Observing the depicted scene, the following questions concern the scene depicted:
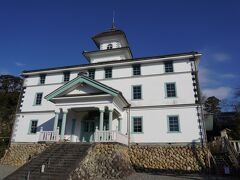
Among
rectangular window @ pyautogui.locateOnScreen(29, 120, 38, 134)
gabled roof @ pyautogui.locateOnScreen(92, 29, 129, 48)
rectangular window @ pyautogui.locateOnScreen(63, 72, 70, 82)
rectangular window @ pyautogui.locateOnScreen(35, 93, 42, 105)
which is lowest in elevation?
rectangular window @ pyautogui.locateOnScreen(29, 120, 38, 134)

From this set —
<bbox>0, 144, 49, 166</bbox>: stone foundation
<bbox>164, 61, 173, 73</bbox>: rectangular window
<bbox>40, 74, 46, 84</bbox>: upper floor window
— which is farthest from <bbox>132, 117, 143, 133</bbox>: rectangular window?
<bbox>40, 74, 46, 84</bbox>: upper floor window

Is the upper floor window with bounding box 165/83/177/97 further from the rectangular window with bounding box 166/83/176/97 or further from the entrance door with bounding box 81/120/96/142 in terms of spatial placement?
the entrance door with bounding box 81/120/96/142

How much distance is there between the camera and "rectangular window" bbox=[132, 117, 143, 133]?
57.6 feet

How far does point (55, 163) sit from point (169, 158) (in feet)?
29.3

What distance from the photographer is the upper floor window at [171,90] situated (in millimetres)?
17998

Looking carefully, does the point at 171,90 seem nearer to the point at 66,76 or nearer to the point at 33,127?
the point at 66,76

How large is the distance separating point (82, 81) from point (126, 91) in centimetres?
460

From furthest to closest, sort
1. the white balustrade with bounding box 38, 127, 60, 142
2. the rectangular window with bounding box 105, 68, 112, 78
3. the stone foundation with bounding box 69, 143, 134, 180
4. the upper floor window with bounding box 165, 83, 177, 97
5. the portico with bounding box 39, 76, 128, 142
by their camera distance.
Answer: the rectangular window with bounding box 105, 68, 112, 78, the upper floor window with bounding box 165, 83, 177, 97, the white balustrade with bounding box 38, 127, 60, 142, the portico with bounding box 39, 76, 128, 142, the stone foundation with bounding box 69, 143, 134, 180

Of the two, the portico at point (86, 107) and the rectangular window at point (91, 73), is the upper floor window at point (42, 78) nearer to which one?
the rectangular window at point (91, 73)

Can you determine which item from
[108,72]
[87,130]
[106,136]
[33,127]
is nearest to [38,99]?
[33,127]

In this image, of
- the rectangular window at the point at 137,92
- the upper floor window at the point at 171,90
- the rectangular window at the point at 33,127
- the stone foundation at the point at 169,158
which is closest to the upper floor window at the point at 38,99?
the rectangular window at the point at 33,127

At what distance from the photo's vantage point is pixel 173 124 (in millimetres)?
16938

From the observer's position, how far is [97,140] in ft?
47.2

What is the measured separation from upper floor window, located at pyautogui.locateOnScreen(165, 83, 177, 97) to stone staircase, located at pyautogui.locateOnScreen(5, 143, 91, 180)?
28.7ft
